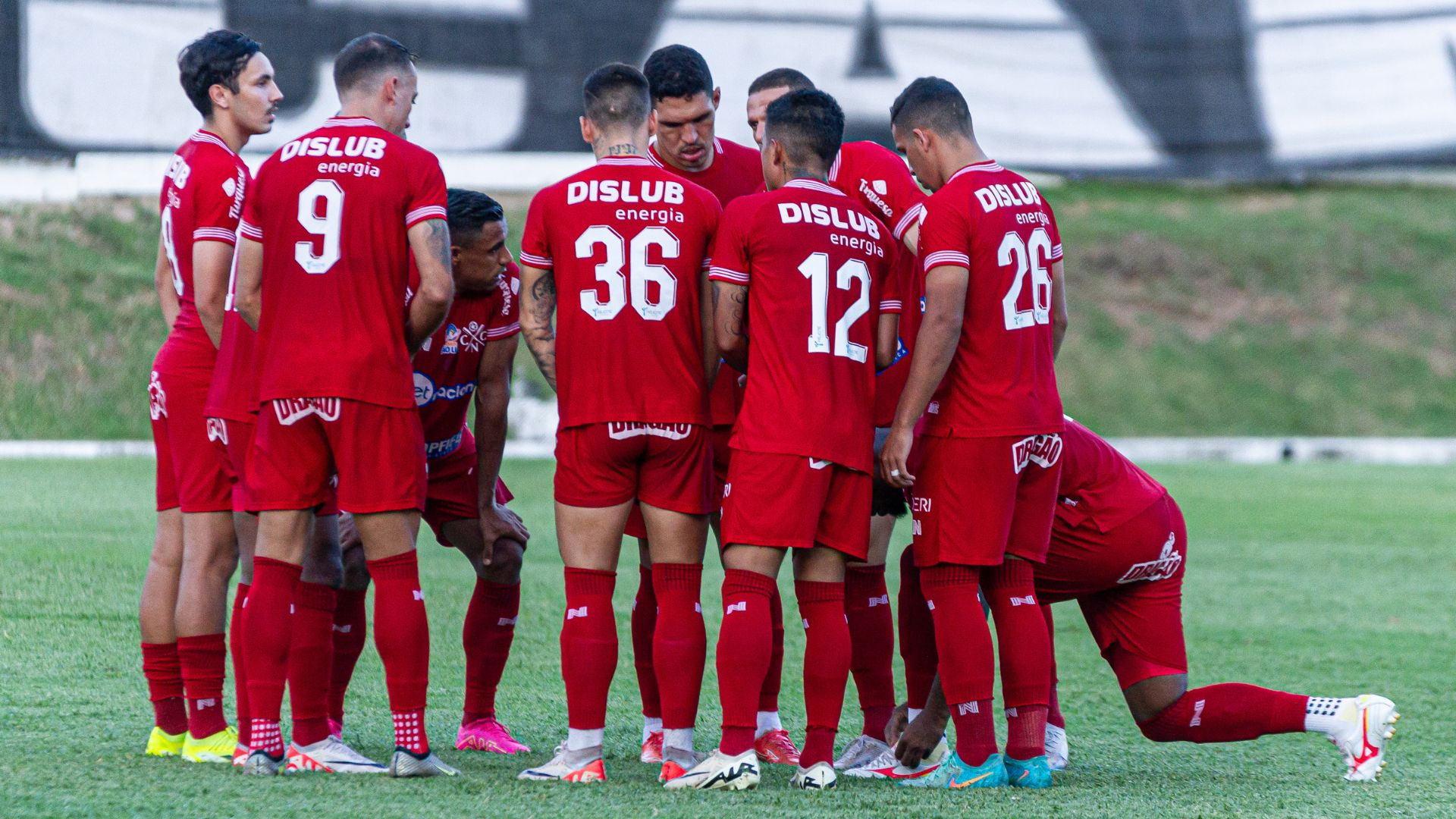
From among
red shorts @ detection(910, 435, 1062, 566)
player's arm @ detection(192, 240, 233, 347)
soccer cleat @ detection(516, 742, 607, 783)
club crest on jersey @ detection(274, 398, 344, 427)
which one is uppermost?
player's arm @ detection(192, 240, 233, 347)

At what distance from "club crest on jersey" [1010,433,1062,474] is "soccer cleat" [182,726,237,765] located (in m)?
2.65

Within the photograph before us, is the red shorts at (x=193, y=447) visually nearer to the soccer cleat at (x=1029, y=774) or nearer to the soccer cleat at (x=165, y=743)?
the soccer cleat at (x=165, y=743)

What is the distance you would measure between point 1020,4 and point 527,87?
8011mm

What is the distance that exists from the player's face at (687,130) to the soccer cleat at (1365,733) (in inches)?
116

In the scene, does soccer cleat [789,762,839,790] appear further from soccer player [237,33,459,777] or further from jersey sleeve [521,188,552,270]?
jersey sleeve [521,188,552,270]

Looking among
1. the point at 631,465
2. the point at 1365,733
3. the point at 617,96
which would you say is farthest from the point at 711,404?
the point at 1365,733

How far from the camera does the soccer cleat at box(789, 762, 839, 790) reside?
14.2ft

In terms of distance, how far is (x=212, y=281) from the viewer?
15.1 ft

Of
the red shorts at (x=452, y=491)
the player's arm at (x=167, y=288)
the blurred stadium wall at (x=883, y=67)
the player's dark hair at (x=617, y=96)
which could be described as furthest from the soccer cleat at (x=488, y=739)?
the blurred stadium wall at (x=883, y=67)

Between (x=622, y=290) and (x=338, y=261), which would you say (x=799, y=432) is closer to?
(x=622, y=290)

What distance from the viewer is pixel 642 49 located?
19.5 m

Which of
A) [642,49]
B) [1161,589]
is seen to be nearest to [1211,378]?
[642,49]

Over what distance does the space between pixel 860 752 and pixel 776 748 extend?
0.34 meters

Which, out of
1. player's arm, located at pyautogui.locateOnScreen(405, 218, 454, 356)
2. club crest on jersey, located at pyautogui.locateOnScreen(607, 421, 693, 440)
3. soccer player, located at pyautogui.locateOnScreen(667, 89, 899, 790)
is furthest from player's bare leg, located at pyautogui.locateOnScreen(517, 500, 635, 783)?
player's arm, located at pyautogui.locateOnScreen(405, 218, 454, 356)
